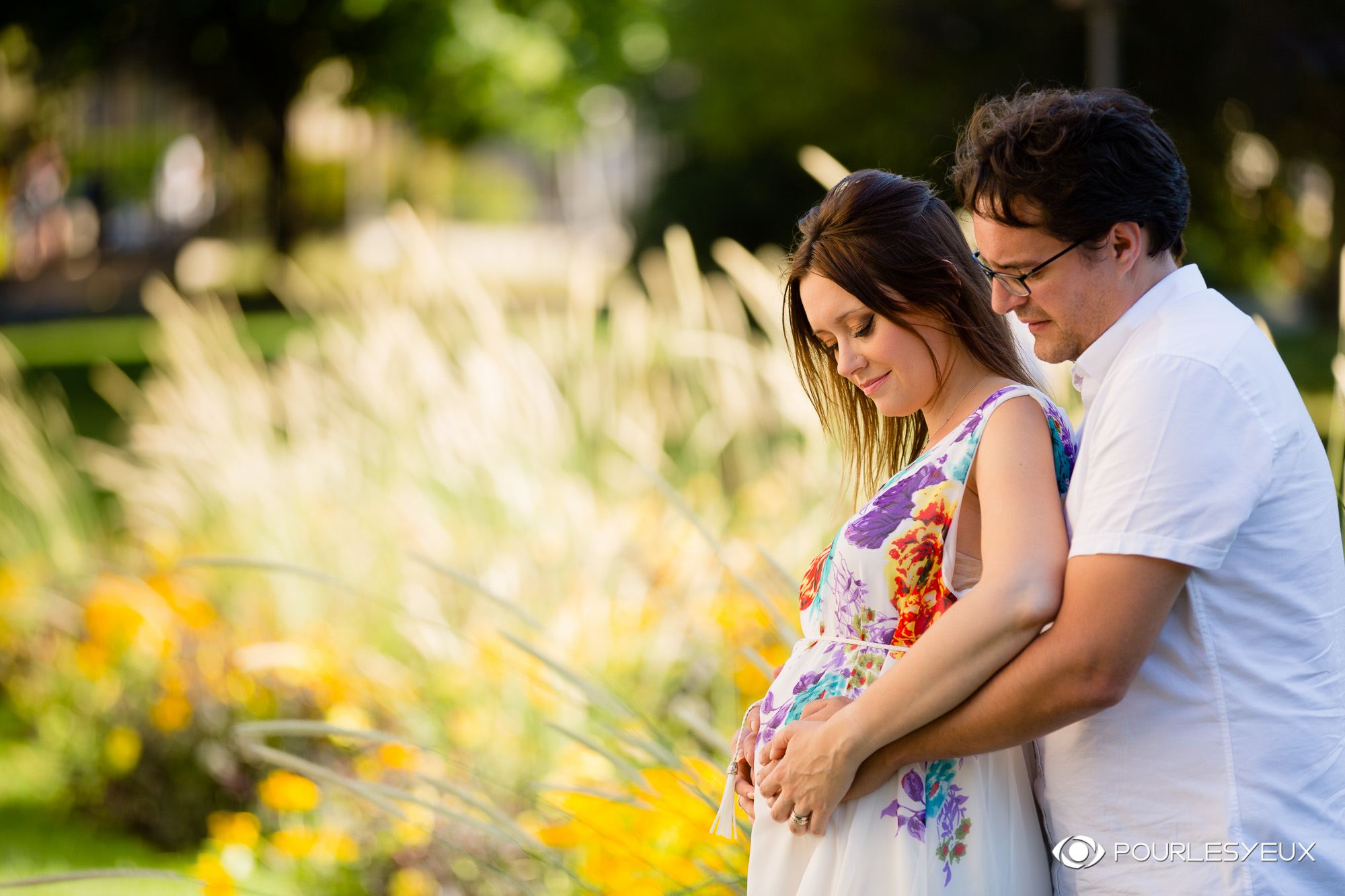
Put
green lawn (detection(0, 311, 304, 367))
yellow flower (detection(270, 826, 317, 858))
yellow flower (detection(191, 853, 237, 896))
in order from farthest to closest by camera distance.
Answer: green lawn (detection(0, 311, 304, 367)) < yellow flower (detection(270, 826, 317, 858)) < yellow flower (detection(191, 853, 237, 896))

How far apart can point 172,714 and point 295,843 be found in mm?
1101

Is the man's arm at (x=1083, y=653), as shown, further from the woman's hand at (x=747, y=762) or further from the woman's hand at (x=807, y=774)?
the woman's hand at (x=747, y=762)

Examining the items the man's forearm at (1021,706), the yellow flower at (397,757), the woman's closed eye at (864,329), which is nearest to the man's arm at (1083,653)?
the man's forearm at (1021,706)

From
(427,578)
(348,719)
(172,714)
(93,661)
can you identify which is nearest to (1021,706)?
(348,719)

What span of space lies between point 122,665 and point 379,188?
30487 millimetres

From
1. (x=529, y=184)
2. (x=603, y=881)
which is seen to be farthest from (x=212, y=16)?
(x=529, y=184)

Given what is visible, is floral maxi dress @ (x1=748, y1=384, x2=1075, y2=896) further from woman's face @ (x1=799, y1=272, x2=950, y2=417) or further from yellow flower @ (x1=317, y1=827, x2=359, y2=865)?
yellow flower @ (x1=317, y1=827, x2=359, y2=865)

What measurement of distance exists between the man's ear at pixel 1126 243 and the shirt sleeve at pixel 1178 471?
0.18 metres

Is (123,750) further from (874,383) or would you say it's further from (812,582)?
(874,383)

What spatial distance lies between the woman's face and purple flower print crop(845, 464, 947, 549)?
0.51 feet

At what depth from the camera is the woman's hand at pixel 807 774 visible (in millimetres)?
1600

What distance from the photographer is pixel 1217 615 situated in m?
1.47

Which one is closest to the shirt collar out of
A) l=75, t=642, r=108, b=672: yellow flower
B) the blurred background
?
the blurred background

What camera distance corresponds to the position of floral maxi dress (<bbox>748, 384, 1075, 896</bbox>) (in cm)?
163
